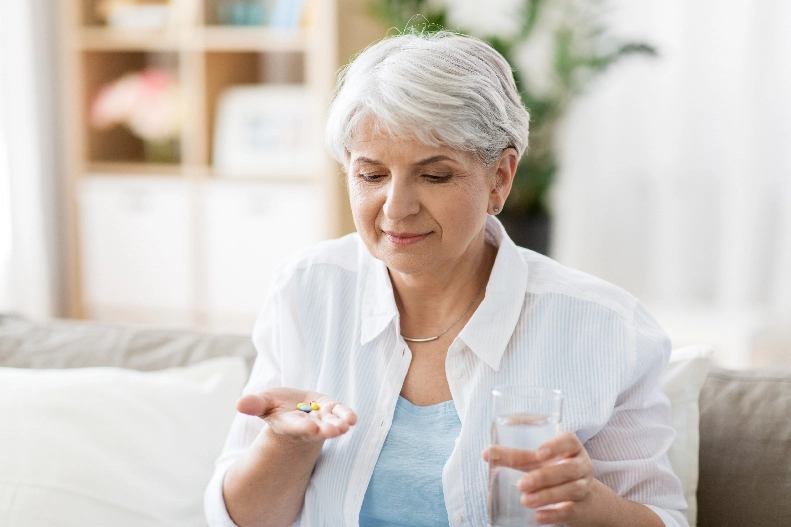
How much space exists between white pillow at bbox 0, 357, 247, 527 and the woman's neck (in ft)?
1.24

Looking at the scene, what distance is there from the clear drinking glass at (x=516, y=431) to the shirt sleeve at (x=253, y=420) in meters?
0.48

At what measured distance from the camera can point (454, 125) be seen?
1.18 meters

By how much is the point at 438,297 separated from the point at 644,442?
37 cm

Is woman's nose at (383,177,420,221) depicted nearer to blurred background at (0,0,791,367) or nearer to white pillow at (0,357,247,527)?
white pillow at (0,357,247,527)

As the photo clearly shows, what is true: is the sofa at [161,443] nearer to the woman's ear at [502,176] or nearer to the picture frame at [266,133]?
the woman's ear at [502,176]

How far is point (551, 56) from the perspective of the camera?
13.1ft

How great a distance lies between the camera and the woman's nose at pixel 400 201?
3.97 feet

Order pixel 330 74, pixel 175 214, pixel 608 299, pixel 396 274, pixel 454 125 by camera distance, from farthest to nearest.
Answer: pixel 175 214 < pixel 330 74 < pixel 396 274 < pixel 608 299 < pixel 454 125

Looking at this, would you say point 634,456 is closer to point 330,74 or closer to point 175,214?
point 330,74

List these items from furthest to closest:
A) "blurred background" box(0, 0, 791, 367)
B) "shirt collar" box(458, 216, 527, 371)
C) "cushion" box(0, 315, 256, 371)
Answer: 1. "blurred background" box(0, 0, 791, 367)
2. "cushion" box(0, 315, 256, 371)
3. "shirt collar" box(458, 216, 527, 371)

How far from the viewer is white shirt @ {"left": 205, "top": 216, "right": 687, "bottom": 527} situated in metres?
1.23

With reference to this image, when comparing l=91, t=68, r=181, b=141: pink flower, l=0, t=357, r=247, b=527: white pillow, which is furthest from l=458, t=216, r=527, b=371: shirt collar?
l=91, t=68, r=181, b=141: pink flower

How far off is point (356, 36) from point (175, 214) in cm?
121

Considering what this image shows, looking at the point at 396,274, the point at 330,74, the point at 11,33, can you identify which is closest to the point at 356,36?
the point at 330,74
